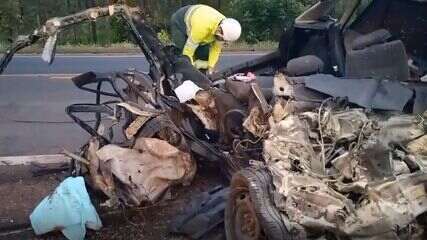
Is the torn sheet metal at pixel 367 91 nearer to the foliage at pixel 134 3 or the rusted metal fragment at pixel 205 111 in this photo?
the rusted metal fragment at pixel 205 111

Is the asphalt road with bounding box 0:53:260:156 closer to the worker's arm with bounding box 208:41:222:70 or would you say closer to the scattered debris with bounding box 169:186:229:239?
the worker's arm with bounding box 208:41:222:70

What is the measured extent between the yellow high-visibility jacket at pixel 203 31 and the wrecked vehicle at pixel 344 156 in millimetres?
1735

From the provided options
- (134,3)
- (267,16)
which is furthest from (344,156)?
(267,16)

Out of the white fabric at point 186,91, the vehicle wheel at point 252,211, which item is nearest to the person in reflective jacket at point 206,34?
the white fabric at point 186,91

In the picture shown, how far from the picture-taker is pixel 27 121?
911 centimetres

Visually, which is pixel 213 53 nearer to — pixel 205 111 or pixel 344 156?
pixel 205 111

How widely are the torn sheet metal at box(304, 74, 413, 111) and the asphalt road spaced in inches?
143

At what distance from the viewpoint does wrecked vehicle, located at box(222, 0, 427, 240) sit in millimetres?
3637

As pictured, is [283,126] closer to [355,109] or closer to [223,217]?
[355,109]

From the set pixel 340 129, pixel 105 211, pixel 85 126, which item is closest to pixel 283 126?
pixel 340 129

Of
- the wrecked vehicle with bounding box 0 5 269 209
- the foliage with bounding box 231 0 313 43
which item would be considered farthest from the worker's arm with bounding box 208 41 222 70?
the foliage with bounding box 231 0 313 43

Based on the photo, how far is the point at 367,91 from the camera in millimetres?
4570

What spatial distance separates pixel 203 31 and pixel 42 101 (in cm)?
436

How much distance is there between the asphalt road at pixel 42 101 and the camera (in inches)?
311
